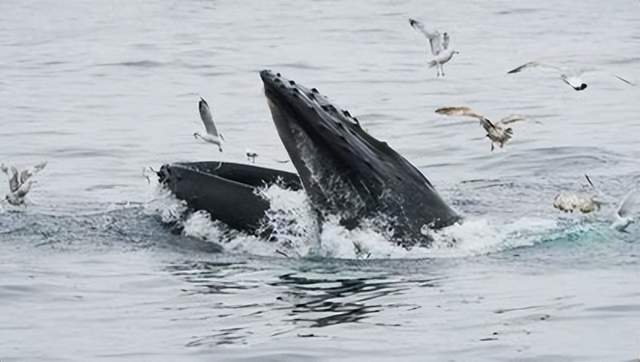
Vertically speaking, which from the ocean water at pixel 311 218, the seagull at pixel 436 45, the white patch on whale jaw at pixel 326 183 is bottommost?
the ocean water at pixel 311 218

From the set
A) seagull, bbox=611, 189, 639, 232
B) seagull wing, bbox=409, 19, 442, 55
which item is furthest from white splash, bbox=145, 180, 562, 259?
seagull wing, bbox=409, 19, 442, 55

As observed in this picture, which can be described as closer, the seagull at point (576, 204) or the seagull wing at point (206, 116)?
the seagull at point (576, 204)

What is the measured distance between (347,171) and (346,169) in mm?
13

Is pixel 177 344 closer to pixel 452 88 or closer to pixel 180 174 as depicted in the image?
pixel 180 174

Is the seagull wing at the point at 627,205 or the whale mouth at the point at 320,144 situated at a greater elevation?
the whale mouth at the point at 320,144

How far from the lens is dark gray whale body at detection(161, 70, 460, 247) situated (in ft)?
35.3

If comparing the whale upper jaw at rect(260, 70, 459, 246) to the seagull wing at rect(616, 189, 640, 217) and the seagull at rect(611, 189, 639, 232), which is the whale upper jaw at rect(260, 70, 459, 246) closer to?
the seagull at rect(611, 189, 639, 232)

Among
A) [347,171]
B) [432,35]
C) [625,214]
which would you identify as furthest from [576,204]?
[432,35]

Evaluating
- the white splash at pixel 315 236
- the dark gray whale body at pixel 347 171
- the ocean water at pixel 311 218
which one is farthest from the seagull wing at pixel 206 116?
the dark gray whale body at pixel 347 171

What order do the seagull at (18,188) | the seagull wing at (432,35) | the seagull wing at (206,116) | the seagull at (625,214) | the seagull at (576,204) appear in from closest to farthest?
the seagull at (625,214)
the seagull at (576,204)
the seagull at (18,188)
the seagull wing at (206,116)
the seagull wing at (432,35)

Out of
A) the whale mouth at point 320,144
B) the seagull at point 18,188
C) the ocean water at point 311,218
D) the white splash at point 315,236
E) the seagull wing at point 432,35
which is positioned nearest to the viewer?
the ocean water at point 311,218

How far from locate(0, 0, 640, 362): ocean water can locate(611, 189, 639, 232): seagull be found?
0.09 m

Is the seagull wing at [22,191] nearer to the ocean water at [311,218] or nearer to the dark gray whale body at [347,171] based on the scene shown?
the ocean water at [311,218]

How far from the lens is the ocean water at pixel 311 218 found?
972 centimetres
